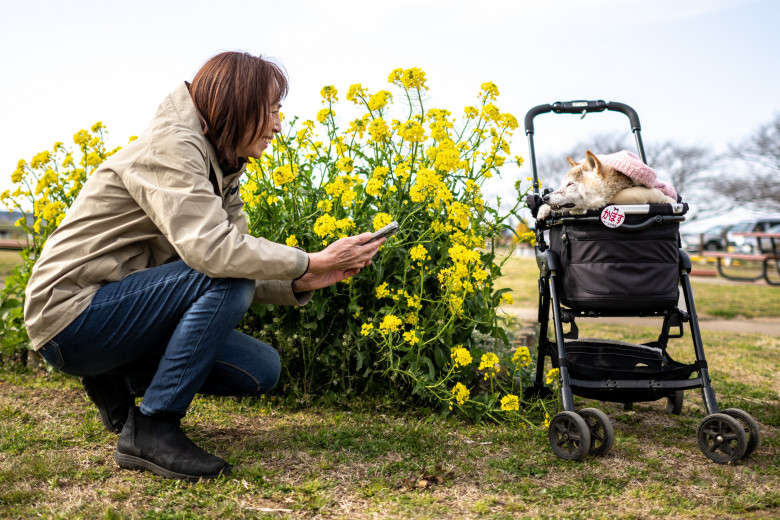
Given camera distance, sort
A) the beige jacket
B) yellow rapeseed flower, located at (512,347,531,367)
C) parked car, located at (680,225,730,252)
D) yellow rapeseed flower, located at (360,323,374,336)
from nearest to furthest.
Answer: the beige jacket < yellow rapeseed flower, located at (360,323,374,336) < yellow rapeseed flower, located at (512,347,531,367) < parked car, located at (680,225,730,252)

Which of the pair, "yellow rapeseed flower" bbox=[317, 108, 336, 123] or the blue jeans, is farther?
"yellow rapeseed flower" bbox=[317, 108, 336, 123]

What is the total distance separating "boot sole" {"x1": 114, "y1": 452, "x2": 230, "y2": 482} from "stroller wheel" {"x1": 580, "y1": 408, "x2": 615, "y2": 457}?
1.34m

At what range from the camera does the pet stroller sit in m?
2.40

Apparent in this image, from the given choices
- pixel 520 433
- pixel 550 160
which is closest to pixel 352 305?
pixel 520 433

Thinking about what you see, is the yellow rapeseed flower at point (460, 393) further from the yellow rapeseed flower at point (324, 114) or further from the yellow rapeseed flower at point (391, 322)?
the yellow rapeseed flower at point (324, 114)

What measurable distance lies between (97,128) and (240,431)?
207cm

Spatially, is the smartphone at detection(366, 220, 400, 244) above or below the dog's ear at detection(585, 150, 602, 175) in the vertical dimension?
below

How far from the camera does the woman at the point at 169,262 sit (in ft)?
6.47

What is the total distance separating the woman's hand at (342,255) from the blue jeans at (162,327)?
0.82ft

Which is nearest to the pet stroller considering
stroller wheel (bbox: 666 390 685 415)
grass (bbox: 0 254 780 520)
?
grass (bbox: 0 254 780 520)

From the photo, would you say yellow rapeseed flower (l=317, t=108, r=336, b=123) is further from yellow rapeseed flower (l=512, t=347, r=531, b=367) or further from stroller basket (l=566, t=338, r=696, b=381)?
stroller basket (l=566, t=338, r=696, b=381)

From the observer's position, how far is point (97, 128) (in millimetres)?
3682

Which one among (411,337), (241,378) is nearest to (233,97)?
(241,378)

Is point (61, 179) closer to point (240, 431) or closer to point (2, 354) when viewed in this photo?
point (2, 354)
